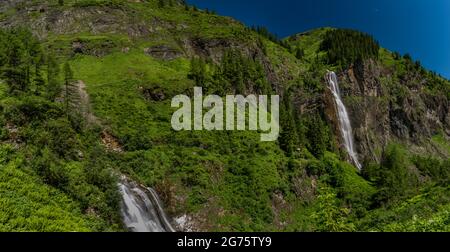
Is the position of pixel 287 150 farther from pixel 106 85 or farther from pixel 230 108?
pixel 106 85

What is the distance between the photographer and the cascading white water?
115m

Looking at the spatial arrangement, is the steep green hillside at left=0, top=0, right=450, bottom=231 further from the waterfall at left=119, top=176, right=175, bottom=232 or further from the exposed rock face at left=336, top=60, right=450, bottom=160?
the waterfall at left=119, top=176, right=175, bottom=232

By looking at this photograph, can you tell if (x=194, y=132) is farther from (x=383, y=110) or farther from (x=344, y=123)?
(x=383, y=110)

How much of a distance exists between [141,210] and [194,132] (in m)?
24.6

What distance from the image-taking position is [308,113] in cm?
12000

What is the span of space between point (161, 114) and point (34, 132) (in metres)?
30.0

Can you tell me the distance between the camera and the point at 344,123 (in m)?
120

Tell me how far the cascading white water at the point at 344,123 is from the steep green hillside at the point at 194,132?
2.52m

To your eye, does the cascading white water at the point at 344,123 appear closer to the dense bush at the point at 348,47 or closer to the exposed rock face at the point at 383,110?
the exposed rock face at the point at 383,110

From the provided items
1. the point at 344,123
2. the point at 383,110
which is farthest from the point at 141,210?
the point at 383,110

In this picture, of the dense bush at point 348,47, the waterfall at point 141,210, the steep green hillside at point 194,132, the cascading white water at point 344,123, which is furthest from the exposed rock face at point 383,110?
the waterfall at point 141,210

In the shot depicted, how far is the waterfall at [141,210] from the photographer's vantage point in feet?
151

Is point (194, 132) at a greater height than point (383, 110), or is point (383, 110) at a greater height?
point (383, 110)
